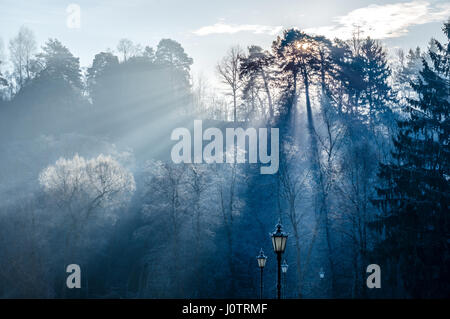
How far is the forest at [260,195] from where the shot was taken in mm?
22062

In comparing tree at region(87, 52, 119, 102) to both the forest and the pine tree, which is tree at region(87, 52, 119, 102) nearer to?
the forest

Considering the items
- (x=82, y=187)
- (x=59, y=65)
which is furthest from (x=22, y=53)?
(x=82, y=187)

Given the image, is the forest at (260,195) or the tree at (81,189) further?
the tree at (81,189)

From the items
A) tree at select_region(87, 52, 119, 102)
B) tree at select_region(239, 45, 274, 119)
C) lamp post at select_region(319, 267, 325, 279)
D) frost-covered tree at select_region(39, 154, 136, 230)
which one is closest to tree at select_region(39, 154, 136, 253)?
frost-covered tree at select_region(39, 154, 136, 230)

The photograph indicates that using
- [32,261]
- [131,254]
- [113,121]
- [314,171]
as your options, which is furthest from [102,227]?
[113,121]

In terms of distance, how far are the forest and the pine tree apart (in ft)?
0.23

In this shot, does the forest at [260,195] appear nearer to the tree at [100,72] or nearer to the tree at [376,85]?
the tree at [376,85]

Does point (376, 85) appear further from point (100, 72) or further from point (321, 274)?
point (100, 72)

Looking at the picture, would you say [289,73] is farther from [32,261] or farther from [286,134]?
[32,261]

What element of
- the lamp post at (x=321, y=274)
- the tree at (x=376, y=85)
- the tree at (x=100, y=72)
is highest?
the tree at (x=100, y=72)

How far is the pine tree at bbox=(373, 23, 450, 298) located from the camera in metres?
20.7

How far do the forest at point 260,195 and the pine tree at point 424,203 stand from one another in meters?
0.07

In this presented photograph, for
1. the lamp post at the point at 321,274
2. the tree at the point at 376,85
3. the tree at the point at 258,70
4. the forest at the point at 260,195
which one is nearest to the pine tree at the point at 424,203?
the forest at the point at 260,195

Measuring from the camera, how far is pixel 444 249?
20.5m
